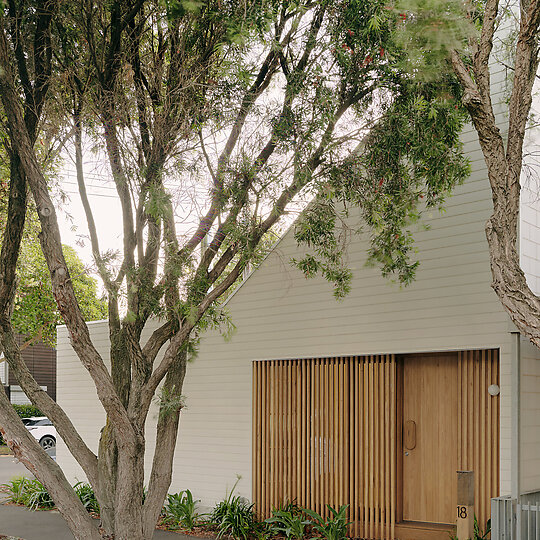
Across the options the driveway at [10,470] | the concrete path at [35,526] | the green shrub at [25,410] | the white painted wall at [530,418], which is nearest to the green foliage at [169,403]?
the concrete path at [35,526]

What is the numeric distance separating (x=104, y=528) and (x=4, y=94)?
187 inches

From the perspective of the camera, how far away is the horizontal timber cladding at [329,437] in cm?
959

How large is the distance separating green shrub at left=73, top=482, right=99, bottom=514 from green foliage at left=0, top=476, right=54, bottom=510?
516 mm

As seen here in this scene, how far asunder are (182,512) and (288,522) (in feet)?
6.86

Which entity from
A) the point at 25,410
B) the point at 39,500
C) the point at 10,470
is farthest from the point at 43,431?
the point at 39,500

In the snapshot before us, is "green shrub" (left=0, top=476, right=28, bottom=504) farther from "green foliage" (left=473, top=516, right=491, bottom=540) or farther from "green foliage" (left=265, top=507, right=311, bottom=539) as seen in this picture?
"green foliage" (left=473, top=516, right=491, bottom=540)

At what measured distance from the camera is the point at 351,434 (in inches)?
393

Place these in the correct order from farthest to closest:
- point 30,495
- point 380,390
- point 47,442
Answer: point 47,442
point 30,495
point 380,390

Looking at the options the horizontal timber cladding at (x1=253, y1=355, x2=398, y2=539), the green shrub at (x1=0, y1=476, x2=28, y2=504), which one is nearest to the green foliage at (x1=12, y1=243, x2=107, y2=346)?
the green shrub at (x1=0, y1=476, x2=28, y2=504)

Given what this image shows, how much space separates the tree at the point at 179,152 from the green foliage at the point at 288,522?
2.16 metres

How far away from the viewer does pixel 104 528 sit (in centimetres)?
820

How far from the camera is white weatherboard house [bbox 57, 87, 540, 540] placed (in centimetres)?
863

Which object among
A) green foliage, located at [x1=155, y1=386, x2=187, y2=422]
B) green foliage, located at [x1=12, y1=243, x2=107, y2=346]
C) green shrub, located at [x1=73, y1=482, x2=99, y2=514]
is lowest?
green shrub, located at [x1=73, y1=482, x2=99, y2=514]

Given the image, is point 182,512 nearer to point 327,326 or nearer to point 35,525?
point 35,525
